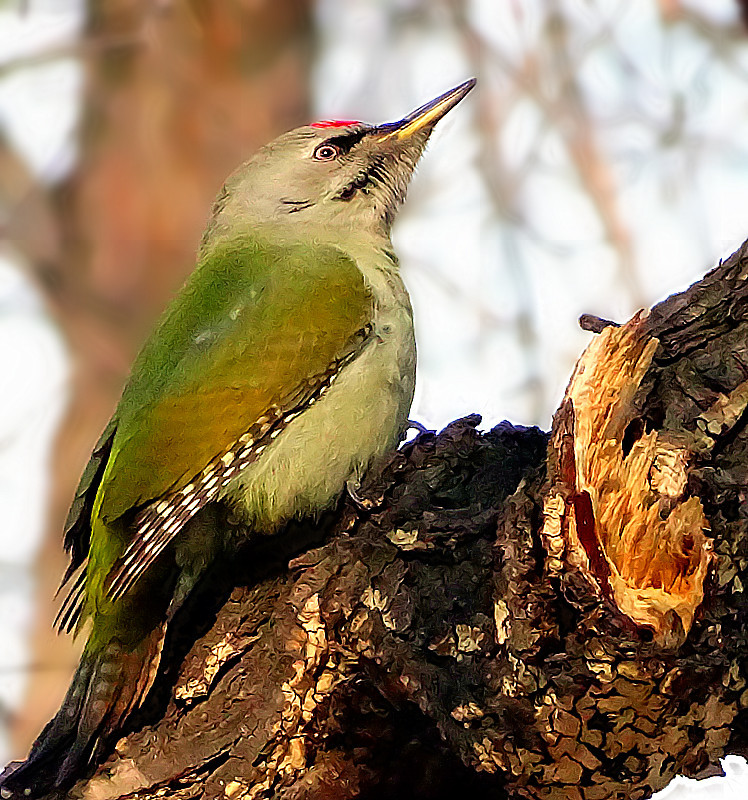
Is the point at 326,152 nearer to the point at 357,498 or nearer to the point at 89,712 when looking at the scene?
the point at 357,498

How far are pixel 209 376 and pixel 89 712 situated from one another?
2.15 feet

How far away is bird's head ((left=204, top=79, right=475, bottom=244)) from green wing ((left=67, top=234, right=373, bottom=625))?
26cm

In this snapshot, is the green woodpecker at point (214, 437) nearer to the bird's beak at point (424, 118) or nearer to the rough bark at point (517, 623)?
the rough bark at point (517, 623)

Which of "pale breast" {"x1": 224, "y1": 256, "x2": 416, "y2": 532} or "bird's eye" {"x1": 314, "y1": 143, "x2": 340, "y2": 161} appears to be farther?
"bird's eye" {"x1": 314, "y1": 143, "x2": 340, "y2": 161}

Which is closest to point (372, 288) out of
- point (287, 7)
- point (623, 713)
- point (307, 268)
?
point (307, 268)

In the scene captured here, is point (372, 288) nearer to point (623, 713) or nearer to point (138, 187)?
point (623, 713)

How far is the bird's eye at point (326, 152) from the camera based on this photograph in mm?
2385

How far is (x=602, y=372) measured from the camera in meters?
1.42

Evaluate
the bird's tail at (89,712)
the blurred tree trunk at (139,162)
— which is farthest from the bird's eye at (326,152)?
the blurred tree trunk at (139,162)

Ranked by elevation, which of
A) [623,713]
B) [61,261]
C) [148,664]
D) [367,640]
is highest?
[61,261]

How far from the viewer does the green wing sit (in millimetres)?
1864

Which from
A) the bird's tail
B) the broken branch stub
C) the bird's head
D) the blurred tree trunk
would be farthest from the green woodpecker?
the blurred tree trunk

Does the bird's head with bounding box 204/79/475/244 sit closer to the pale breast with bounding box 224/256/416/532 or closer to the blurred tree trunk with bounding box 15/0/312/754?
the pale breast with bounding box 224/256/416/532

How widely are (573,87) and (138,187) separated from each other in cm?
173
